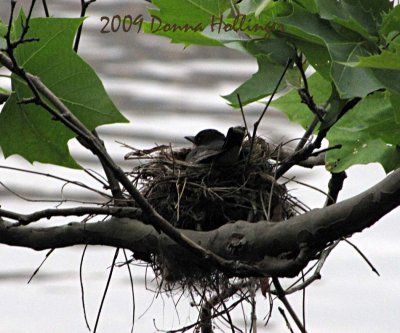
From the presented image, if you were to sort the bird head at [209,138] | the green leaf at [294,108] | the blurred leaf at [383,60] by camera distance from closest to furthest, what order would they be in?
the blurred leaf at [383,60], the green leaf at [294,108], the bird head at [209,138]

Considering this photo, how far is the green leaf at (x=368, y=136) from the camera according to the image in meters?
0.80

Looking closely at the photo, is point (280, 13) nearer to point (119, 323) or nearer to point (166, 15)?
point (166, 15)

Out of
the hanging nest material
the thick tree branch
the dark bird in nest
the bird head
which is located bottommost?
the thick tree branch

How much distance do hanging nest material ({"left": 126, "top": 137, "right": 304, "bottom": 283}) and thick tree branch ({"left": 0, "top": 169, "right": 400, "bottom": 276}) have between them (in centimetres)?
22

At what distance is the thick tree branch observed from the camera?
0.77 metres

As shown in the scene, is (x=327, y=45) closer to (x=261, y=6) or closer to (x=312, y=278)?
(x=261, y=6)

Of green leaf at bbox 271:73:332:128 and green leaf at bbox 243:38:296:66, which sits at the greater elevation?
green leaf at bbox 271:73:332:128

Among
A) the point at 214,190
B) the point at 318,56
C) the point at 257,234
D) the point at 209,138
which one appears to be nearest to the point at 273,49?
the point at 318,56

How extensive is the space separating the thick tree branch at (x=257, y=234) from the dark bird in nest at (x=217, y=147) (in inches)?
14.9

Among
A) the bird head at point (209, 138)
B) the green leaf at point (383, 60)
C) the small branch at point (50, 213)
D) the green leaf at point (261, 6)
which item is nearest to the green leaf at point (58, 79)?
the small branch at point (50, 213)

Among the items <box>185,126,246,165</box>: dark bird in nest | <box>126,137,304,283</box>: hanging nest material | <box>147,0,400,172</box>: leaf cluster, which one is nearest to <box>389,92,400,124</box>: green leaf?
<box>147,0,400,172</box>: leaf cluster

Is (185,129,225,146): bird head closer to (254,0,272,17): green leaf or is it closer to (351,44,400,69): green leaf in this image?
(254,0,272,17): green leaf

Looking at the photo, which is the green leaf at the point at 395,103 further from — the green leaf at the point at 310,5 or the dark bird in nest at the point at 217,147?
the dark bird in nest at the point at 217,147

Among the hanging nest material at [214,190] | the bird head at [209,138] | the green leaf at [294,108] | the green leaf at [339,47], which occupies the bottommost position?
the green leaf at [339,47]
